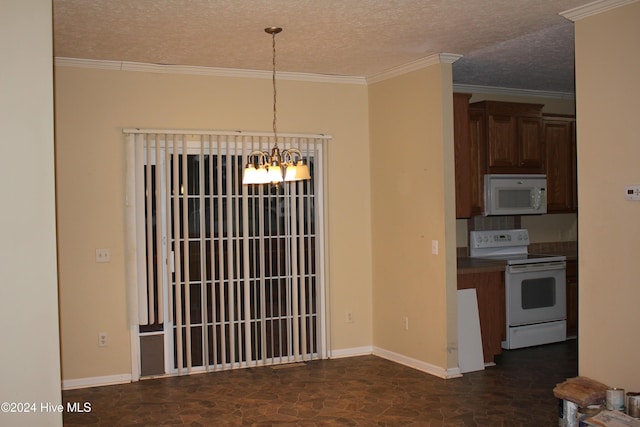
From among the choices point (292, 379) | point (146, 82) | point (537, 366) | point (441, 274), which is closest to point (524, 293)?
point (537, 366)

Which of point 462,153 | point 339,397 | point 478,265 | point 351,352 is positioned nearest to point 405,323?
point 351,352

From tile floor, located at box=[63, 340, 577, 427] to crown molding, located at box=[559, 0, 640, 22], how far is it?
2.77 metres

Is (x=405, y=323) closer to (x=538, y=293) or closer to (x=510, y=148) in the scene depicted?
(x=538, y=293)

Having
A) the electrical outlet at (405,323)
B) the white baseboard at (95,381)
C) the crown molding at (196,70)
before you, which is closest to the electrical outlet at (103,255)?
the white baseboard at (95,381)

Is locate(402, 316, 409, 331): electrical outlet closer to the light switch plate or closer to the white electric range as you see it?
the white electric range

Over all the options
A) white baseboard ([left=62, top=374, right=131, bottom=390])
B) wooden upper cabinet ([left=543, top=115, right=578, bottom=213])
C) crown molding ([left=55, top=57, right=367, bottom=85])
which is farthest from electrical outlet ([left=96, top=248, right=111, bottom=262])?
wooden upper cabinet ([left=543, top=115, right=578, bottom=213])

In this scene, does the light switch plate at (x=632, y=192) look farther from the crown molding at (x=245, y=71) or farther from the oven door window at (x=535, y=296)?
the oven door window at (x=535, y=296)

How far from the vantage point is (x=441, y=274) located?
559 centimetres

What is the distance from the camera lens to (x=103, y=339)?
5523mm

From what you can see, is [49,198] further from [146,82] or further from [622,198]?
[622,198]

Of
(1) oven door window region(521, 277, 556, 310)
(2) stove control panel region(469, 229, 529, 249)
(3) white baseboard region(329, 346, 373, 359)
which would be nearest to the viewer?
(3) white baseboard region(329, 346, 373, 359)

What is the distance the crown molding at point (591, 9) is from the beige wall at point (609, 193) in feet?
0.11

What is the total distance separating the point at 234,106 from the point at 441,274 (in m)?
2.48

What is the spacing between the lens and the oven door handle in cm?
643
